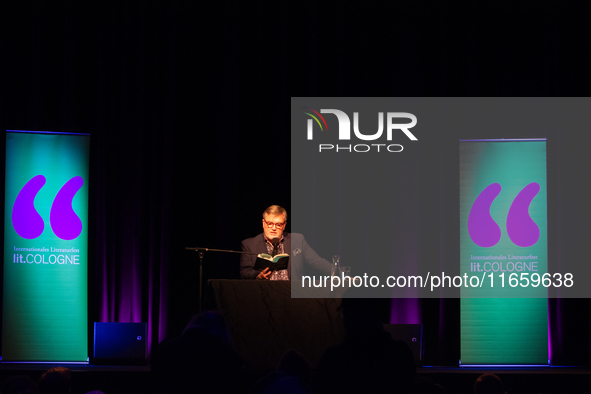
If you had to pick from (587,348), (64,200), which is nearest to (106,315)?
(64,200)

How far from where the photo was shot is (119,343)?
14.7 ft

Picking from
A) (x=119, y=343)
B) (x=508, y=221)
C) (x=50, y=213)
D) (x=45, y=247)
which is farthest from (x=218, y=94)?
(x=508, y=221)

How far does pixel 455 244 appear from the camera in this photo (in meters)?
5.41

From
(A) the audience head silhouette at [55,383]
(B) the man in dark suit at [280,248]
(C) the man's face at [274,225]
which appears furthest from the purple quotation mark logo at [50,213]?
(A) the audience head silhouette at [55,383]

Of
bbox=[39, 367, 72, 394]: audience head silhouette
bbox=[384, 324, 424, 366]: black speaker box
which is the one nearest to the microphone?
bbox=[384, 324, 424, 366]: black speaker box

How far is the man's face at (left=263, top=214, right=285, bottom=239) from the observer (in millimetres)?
4848

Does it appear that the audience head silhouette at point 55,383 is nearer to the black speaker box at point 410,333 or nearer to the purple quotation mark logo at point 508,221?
the black speaker box at point 410,333

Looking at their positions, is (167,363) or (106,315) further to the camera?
(106,315)

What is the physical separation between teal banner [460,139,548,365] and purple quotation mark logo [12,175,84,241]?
Result: 12.4 feet

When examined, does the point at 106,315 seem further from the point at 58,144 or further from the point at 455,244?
the point at 455,244

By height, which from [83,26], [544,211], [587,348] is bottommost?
[587,348]

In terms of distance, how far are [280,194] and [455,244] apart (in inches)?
74.4

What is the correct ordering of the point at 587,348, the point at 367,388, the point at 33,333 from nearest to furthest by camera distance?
the point at 367,388, the point at 33,333, the point at 587,348

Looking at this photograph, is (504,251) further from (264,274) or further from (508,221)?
(264,274)
